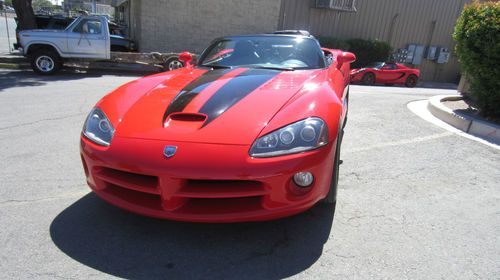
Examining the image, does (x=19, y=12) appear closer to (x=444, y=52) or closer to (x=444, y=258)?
(x=444, y=258)

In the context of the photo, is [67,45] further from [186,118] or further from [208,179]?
[208,179]

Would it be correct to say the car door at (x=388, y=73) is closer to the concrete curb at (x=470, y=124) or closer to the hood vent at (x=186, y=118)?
the concrete curb at (x=470, y=124)

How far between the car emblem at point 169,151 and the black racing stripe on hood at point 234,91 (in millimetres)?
293

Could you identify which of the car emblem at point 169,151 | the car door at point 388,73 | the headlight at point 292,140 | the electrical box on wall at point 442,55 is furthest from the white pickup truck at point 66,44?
the electrical box on wall at point 442,55

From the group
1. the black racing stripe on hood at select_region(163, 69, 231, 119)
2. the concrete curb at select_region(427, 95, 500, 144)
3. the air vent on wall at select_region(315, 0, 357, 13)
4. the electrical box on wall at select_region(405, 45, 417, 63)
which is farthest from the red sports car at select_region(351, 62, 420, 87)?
the black racing stripe on hood at select_region(163, 69, 231, 119)

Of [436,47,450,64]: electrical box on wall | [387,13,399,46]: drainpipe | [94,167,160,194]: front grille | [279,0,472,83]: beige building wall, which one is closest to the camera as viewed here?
[94,167,160,194]: front grille

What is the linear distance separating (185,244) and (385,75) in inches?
608

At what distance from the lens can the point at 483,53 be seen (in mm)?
5781

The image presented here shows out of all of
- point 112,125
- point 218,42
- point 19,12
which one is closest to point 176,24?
point 19,12

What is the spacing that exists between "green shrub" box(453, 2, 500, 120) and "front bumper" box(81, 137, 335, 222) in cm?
483

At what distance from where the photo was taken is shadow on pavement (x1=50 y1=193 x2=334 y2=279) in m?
2.07

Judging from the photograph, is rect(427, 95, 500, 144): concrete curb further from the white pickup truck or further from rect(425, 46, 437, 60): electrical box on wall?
rect(425, 46, 437, 60): electrical box on wall

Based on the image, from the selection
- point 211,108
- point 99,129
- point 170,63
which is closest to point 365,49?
point 170,63

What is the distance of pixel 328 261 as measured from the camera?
86.0 inches
